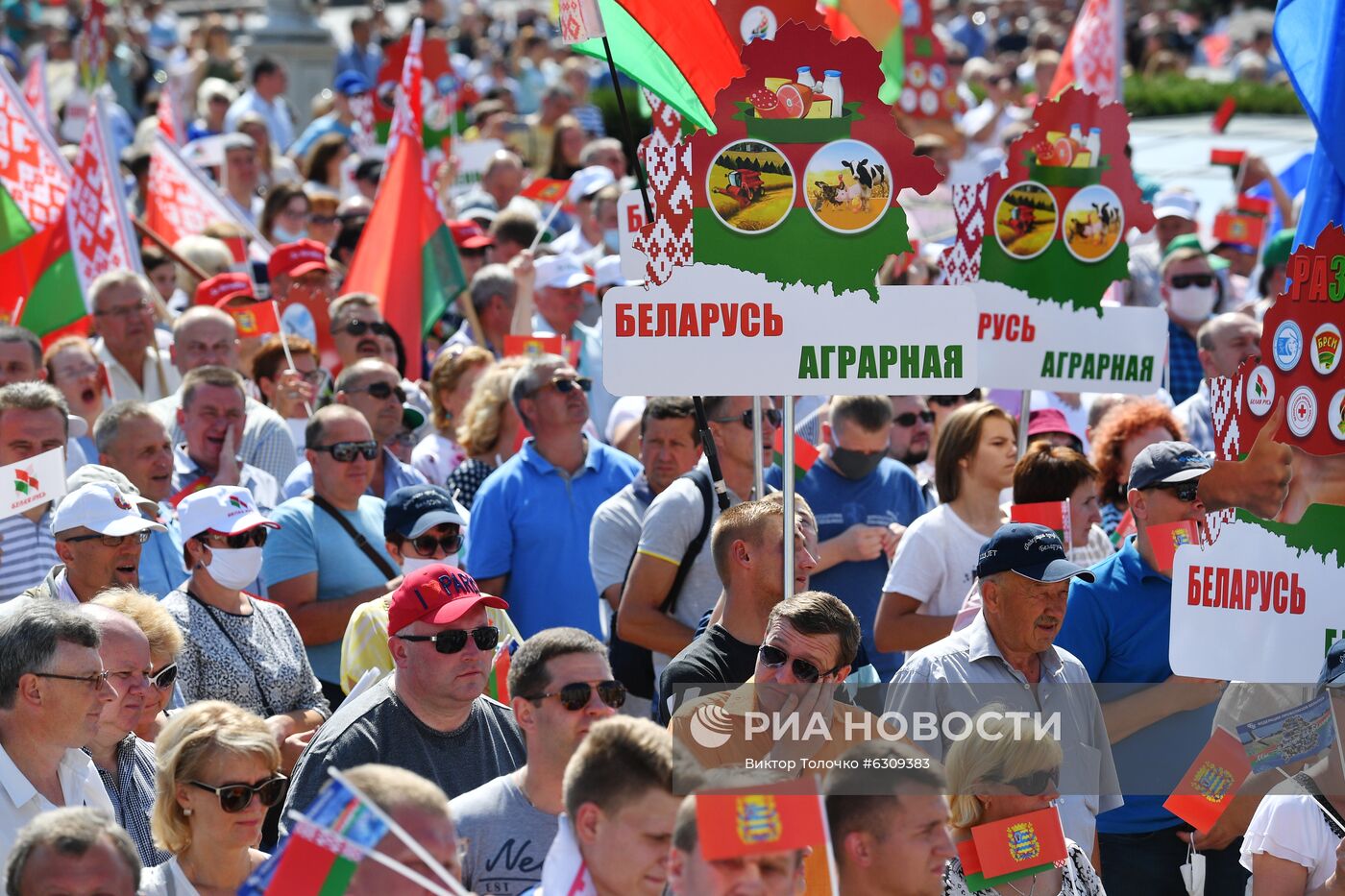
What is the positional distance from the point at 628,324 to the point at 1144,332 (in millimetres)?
2708

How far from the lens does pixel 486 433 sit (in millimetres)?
7641

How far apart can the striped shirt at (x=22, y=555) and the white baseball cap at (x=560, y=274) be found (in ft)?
Answer: 13.0

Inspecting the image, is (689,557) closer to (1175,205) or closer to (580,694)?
(580,694)

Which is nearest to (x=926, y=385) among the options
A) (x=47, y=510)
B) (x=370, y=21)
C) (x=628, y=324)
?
(x=628, y=324)

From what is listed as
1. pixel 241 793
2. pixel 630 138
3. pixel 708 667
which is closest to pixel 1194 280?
pixel 630 138

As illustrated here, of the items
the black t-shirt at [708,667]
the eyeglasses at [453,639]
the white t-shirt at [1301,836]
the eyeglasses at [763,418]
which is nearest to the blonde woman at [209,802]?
the eyeglasses at [453,639]

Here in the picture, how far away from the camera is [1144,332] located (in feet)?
23.2

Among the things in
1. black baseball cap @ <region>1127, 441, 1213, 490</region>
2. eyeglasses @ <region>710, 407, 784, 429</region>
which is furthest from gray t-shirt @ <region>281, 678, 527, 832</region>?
black baseball cap @ <region>1127, 441, 1213, 490</region>

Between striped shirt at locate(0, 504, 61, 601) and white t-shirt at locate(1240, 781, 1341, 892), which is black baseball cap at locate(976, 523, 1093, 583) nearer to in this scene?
white t-shirt at locate(1240, 781, 1341, 892)

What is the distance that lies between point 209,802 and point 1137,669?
2.71m

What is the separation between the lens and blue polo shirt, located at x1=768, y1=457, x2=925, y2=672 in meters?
6.56

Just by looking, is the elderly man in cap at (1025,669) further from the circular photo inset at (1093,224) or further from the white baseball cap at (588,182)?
the white baseball cap at (588,182)

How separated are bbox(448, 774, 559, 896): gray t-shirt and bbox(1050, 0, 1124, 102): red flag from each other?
8.20 m

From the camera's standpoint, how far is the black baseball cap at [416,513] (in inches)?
237
